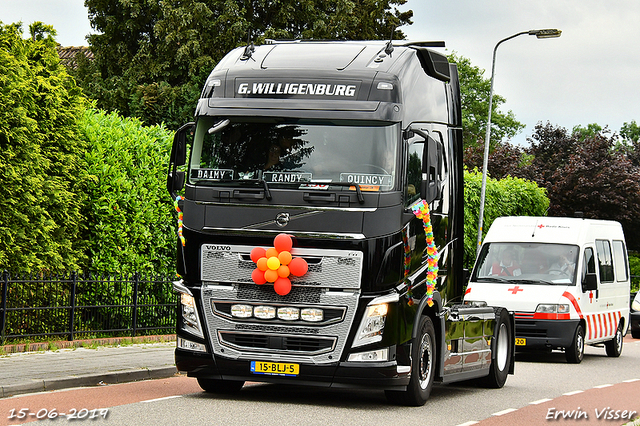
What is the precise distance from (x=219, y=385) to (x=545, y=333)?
8.64 m

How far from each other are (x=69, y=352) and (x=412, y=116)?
277 inches

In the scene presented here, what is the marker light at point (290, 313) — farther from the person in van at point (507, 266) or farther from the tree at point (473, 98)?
the tree at point (473, 98)

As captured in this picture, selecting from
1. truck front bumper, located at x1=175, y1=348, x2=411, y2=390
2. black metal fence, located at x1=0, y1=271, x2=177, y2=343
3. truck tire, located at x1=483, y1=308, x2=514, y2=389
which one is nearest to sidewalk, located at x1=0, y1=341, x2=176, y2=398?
black metal fence, located at x1=0, y1=271, x2=177, y2=343

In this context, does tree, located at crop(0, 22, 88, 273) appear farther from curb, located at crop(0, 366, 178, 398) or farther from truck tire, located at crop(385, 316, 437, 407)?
truck tire, located at crop(385, 316, 437, 407)

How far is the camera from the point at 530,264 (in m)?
19.0

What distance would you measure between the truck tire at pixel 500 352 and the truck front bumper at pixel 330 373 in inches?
142

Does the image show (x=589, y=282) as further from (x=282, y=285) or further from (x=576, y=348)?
(x=282, y=285)

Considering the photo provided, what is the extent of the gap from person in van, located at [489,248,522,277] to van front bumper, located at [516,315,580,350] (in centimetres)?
117

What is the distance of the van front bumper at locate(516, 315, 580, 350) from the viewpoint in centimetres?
1814

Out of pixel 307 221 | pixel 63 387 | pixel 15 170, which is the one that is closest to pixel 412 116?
pixel 307 221

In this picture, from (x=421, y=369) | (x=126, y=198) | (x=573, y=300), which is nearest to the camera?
(x=421, y=369)

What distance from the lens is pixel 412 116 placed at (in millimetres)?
10719

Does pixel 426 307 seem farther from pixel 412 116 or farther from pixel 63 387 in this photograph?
pixel 63 387

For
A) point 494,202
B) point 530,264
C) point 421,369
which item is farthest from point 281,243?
point 494,202
